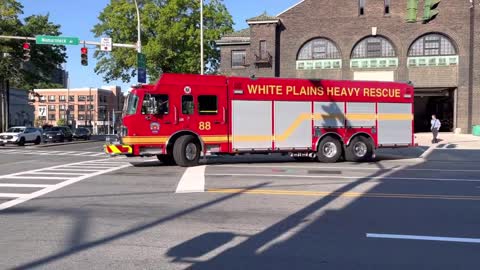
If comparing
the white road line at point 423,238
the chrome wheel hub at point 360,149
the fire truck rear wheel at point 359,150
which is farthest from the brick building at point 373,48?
the white road line at point 423,238

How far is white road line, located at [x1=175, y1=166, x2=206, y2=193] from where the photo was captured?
1092 centimetres

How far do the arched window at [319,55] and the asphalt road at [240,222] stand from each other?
95.6 feet

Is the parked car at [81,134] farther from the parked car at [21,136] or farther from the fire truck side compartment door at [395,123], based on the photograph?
the fire truck side compartment door at [395,123]

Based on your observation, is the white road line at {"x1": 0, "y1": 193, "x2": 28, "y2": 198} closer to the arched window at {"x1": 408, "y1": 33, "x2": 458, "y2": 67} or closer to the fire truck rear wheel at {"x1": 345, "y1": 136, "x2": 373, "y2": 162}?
the fire truck rear wheel at {"x1": 345, "y1": 136, "x2": 373, "y2": 162}

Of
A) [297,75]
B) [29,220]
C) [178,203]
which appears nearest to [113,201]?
[178,203]

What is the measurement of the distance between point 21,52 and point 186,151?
3235 cm

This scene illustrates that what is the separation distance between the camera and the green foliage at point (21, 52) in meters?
41.2

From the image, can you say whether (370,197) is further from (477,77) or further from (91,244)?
(477,77)

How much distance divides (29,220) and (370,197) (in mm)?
6368

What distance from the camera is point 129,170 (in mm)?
15516

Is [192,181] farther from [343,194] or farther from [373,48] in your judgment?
[373,48]

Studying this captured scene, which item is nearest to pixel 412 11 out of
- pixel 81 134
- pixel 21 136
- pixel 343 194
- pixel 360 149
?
pixel 360 149

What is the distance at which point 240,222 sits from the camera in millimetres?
7469

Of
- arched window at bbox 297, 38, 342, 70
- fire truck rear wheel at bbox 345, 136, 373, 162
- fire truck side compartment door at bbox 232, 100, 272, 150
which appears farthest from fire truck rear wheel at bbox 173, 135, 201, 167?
arched window at bbox 297, 38, 342, 70
